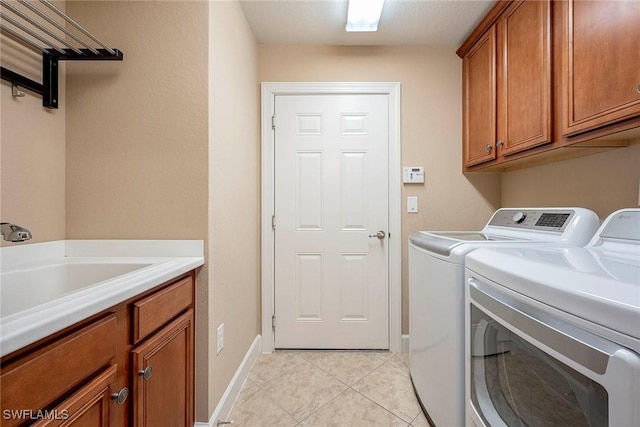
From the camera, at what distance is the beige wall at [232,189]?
1315mm

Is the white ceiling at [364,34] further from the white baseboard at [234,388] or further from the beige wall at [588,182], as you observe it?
the white baseboard at [234,388]

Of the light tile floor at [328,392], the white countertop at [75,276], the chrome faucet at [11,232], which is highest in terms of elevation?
the chrome faucet at [11,232]

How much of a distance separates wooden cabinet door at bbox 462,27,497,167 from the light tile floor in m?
1.59

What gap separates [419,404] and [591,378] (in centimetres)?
122

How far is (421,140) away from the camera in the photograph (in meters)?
2.12

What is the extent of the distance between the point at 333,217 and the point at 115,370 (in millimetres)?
1573

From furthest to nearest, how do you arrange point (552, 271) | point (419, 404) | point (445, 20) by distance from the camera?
point (445, 20)
point (419, 404)
point (552, 271)

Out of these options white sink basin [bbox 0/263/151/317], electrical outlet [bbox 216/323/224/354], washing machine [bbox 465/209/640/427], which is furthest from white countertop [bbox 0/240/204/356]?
washing machine [bbox 465/209/640/427]

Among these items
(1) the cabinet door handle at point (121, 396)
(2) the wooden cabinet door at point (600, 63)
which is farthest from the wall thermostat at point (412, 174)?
(1) the cabinet door handle at point (121, 396)

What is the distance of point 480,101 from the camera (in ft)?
6.15

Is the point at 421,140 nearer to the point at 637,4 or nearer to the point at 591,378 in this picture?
the point at 637,4

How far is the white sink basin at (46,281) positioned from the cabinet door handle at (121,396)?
38 centimetres

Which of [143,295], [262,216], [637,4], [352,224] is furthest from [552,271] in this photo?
[262,216]

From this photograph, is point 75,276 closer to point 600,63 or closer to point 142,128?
point 142,128
